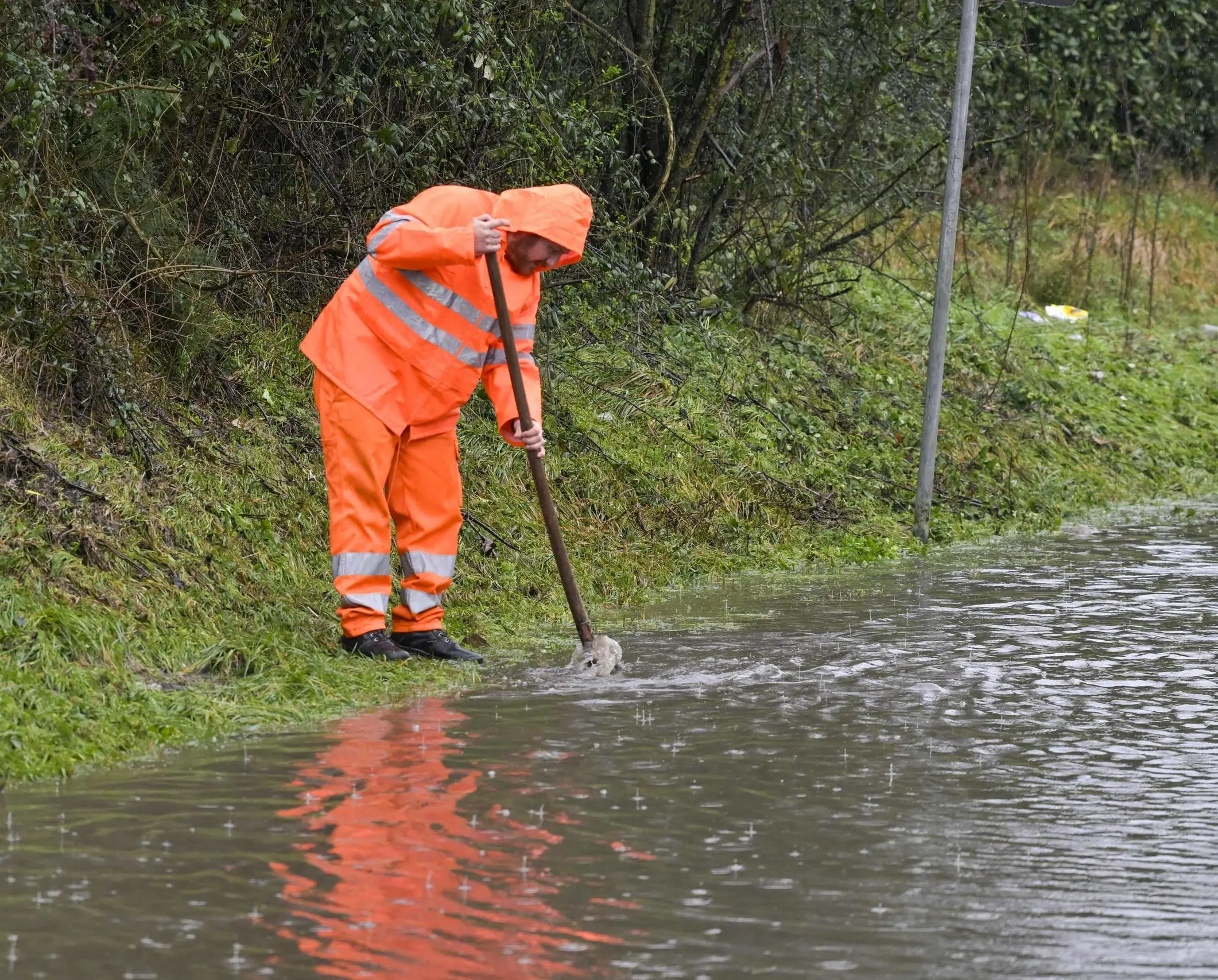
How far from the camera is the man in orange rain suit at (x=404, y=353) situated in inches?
255

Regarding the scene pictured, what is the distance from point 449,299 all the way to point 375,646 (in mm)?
1297

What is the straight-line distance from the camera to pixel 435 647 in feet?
22.3

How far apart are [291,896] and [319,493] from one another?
14.1 feet

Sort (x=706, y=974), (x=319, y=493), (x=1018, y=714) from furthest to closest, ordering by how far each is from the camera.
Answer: (x=319, y=493) < (x=1018, y=714) < (x=706, y=974)

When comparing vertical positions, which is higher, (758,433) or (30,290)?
(30,290)

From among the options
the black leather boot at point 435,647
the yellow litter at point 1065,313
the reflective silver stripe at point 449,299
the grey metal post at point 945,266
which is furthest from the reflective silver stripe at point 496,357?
the yellow litter at point 1065,313

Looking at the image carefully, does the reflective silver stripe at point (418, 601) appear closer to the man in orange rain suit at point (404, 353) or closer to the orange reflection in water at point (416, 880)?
the man in orange rain suit at point (404, 353)

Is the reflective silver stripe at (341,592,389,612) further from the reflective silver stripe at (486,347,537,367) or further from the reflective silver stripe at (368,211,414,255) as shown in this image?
the reflective silver stripe at (368,211,414,255)

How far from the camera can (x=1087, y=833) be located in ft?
15.2

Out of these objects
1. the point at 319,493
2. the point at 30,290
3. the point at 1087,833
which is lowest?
the point at 1087,833

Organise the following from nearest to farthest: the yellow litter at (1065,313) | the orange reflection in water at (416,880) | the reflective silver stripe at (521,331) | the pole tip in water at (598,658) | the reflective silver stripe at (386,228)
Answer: the orange reflection in water at (416,880)
the reflective silver stripe at (386,228)
the pole tip in water at (598,658)
the reflective silver stripe at (521,331)
the yellow litter at (1065,313)

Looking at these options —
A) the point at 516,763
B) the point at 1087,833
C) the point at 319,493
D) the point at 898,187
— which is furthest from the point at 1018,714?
the point at 898,187

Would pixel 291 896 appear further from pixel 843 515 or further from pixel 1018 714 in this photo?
pixel 843 515

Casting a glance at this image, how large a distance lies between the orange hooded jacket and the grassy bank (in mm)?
980
